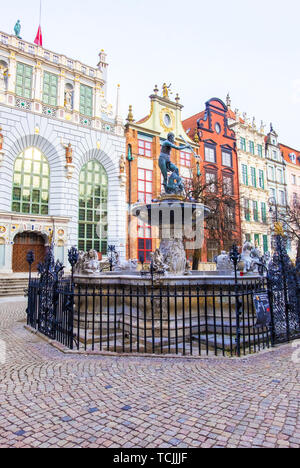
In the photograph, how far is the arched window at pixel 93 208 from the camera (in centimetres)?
2523

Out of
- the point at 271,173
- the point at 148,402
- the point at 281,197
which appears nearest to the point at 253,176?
the point at 271,173

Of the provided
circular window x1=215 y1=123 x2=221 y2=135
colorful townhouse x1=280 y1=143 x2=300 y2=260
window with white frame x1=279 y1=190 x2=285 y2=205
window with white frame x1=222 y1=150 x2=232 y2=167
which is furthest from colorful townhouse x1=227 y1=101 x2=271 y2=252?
colorful townhouse x1=280 y1=143 x2=300 y2=260

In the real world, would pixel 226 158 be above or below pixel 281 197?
above

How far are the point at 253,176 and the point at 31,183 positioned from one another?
1109 inches

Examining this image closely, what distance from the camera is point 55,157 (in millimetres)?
23922

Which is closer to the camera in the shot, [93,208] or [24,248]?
[24,248]

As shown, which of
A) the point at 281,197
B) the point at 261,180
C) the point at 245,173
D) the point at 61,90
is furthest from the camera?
the point at 281,197

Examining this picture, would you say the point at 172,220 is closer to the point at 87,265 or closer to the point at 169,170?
the point at 169,170

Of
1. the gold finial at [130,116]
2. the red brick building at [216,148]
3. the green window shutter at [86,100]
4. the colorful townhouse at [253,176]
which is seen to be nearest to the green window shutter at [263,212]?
the colorful townhouse at [253,176]

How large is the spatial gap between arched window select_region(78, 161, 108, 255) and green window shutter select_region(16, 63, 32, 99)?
7177 mm

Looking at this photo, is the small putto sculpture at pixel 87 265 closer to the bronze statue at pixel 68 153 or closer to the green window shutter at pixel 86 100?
the bronze statue at pixel 68 153
